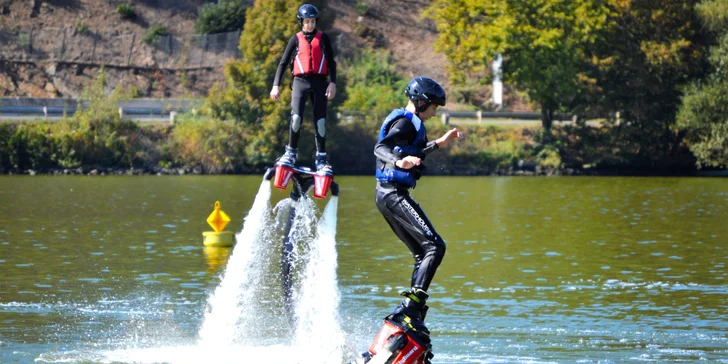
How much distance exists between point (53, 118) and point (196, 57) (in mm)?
17875

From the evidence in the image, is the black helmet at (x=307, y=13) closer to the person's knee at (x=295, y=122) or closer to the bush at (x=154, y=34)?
the person's knee at (x=295, y=122)

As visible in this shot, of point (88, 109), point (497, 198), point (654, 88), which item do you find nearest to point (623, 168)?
point (654, 88)

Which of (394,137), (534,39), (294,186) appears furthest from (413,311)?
(534,39)

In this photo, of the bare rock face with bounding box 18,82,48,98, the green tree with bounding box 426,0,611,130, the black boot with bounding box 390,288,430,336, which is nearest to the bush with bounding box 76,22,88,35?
the bare rock face with bounding box 18,82,48,98

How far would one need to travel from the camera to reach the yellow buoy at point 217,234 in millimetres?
28766

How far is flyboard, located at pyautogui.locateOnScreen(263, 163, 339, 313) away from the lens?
16750 millimetres

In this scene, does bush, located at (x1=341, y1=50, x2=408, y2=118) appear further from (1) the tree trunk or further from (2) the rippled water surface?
(2) the rippled water surface

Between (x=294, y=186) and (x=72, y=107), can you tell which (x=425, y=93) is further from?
(x=72, y=107)

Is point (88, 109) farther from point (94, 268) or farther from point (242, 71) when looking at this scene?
point (94, 268)

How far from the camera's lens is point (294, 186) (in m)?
17.3

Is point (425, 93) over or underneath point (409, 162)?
over

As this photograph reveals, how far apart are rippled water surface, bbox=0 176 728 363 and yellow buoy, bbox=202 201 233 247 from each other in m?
0.66

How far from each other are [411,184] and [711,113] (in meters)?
53.5

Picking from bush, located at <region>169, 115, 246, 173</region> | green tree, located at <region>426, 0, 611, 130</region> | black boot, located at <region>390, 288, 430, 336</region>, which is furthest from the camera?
green tree, located at <region>426, 0, 611, 130</region>
